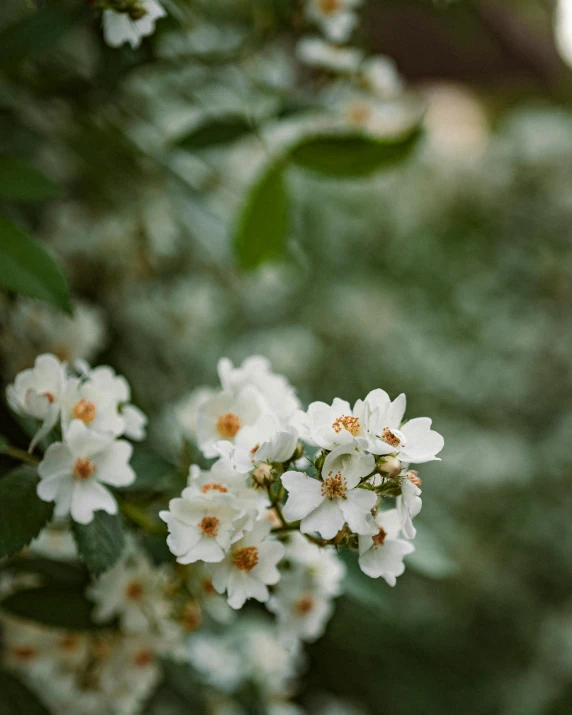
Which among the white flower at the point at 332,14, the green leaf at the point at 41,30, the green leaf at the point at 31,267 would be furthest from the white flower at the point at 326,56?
the green leaf at the point at 31,267

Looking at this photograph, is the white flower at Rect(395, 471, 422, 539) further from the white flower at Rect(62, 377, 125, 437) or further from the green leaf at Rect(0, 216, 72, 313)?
the green leaf at Rect(0, 216, 72, 313)

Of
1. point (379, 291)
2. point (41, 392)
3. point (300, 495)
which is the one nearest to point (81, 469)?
point (41, 392)

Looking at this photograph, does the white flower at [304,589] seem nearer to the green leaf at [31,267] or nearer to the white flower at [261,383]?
the white flower at [261,383]

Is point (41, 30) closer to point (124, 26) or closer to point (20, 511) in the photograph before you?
point (124, 26)

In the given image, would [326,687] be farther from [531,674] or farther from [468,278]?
[468,278]

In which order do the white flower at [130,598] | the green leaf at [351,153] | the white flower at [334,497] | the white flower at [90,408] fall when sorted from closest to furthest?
the white flower at [334,497] → the white flower at [90,408] → the white flower at [130,598] → the green leaf at [351,153]

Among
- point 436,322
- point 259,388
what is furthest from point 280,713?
point 436,322
